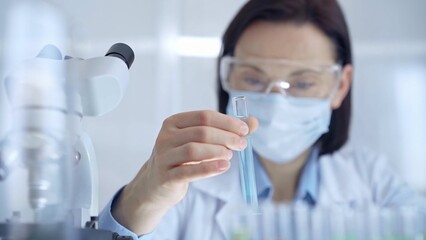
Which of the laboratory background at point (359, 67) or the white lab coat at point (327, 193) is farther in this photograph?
the laboratory background at point (359, 67)

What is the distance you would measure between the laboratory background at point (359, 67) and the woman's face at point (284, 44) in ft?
0.67

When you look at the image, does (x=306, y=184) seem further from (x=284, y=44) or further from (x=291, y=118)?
(x=284, y=44)

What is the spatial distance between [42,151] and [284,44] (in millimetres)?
993

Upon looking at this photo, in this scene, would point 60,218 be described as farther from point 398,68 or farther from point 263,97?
point 398,68

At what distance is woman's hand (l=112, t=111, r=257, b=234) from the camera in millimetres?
704

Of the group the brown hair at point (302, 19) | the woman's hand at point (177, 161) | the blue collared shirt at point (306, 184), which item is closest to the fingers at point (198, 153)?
the woman's hand at point (177, 161)

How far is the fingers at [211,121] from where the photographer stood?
704 mm

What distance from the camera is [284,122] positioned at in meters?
1.36

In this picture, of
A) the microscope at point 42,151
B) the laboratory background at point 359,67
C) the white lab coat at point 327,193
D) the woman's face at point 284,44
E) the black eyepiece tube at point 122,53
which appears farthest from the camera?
the laboratory background at point 359,67

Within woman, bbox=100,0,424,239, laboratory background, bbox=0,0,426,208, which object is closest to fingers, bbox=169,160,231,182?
woman, bbox=100,0,424,239

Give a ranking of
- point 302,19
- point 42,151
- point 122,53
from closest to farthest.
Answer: point 42,151 → point 122,53 → point 302,19

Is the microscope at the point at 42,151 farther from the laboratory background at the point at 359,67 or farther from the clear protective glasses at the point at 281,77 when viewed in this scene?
the clear protective glasses at the point at 281,77

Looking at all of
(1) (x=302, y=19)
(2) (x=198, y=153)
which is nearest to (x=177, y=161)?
(2) (x=198, y=153)

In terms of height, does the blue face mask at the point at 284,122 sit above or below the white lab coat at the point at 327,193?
above
